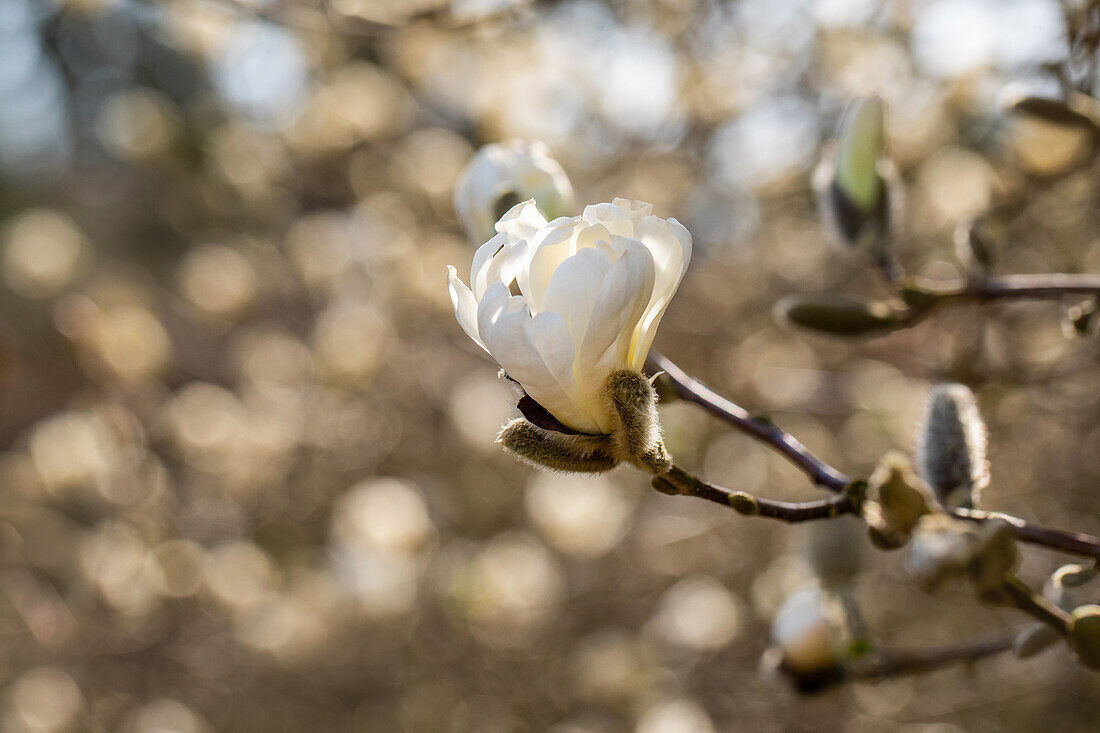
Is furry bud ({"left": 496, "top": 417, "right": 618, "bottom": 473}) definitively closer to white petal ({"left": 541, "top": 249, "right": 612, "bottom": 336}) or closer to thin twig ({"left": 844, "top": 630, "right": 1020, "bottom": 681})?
white petal ({"left": 541, "top": 249, "right": 612, "bottom": 336})

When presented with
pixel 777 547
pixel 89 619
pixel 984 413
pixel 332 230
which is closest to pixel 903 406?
pixel 984 413

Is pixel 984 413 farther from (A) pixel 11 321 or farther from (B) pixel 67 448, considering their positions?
(A) pixel 11 321

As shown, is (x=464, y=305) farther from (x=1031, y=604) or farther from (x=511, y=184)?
(x=1031, y=604)

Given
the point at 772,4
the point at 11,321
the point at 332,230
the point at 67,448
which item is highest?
the point at 772,4

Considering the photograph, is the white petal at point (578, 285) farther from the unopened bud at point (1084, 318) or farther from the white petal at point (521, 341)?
the unopened bud at point (1084, 318)

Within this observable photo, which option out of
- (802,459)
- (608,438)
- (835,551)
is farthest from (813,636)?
(608,438)

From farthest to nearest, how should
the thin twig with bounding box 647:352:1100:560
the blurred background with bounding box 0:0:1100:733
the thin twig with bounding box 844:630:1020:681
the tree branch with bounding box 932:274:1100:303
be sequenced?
the blurred background with bounding box 0:0:1100:733 → the thin twig with bounding box 844:630:1020:681 → the tree branch with bounding box 932:274:1100:303 → the thin twig with bounding box 647:352:1100:560

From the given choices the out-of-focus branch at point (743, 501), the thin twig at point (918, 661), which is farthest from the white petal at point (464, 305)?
the thin twig at point (918, 661)

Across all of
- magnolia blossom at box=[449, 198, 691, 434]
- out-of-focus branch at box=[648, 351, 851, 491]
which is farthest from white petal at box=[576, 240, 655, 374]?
out-of-focus branch at box=[648, 351, 851, 491]
